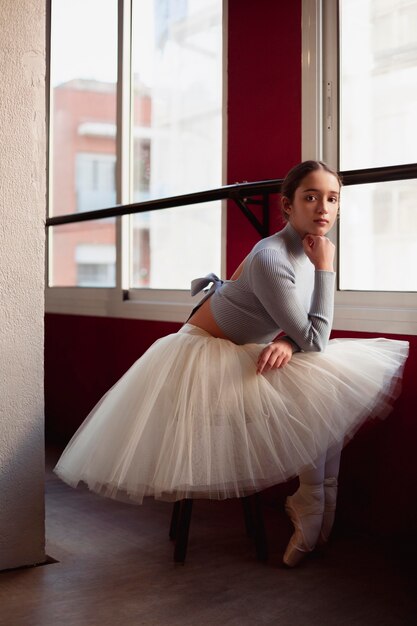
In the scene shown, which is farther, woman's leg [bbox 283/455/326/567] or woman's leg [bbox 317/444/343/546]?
woman's leg [bbox 317/444/343/546]

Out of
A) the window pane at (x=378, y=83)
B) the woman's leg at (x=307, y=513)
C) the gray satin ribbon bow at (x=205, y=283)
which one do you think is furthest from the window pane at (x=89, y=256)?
the woman's leg at (x=307, y=513)

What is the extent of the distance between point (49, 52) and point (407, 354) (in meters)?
2.91

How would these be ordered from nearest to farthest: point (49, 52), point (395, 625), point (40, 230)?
point (395, 625) → point (40, 230) → point (49, 52)

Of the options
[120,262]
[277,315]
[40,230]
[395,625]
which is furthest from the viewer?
[120,262]

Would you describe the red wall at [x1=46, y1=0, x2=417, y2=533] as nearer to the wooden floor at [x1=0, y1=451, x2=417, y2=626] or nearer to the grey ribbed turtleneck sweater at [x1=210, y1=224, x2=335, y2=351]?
the wooden floor at [x1=0, y1=451, x2=417, y2=626]

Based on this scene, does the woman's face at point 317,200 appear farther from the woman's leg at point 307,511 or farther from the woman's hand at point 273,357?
the woman's leg at point 307,511

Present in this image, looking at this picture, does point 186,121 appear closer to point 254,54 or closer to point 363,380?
point 254,54

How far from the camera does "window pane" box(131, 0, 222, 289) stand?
3.12 m

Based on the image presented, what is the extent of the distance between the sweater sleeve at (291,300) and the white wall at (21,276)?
615 mm

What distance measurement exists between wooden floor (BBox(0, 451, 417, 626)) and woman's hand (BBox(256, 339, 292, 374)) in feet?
1.82

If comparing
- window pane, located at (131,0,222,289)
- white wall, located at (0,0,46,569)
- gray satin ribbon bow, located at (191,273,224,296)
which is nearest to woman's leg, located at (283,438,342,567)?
gray satin ribbon bow, located at (191,273,224,296)

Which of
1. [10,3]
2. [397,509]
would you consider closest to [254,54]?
[10,3]

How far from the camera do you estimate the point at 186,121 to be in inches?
128

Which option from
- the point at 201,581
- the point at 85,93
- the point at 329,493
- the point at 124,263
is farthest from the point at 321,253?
the point at 85,93
